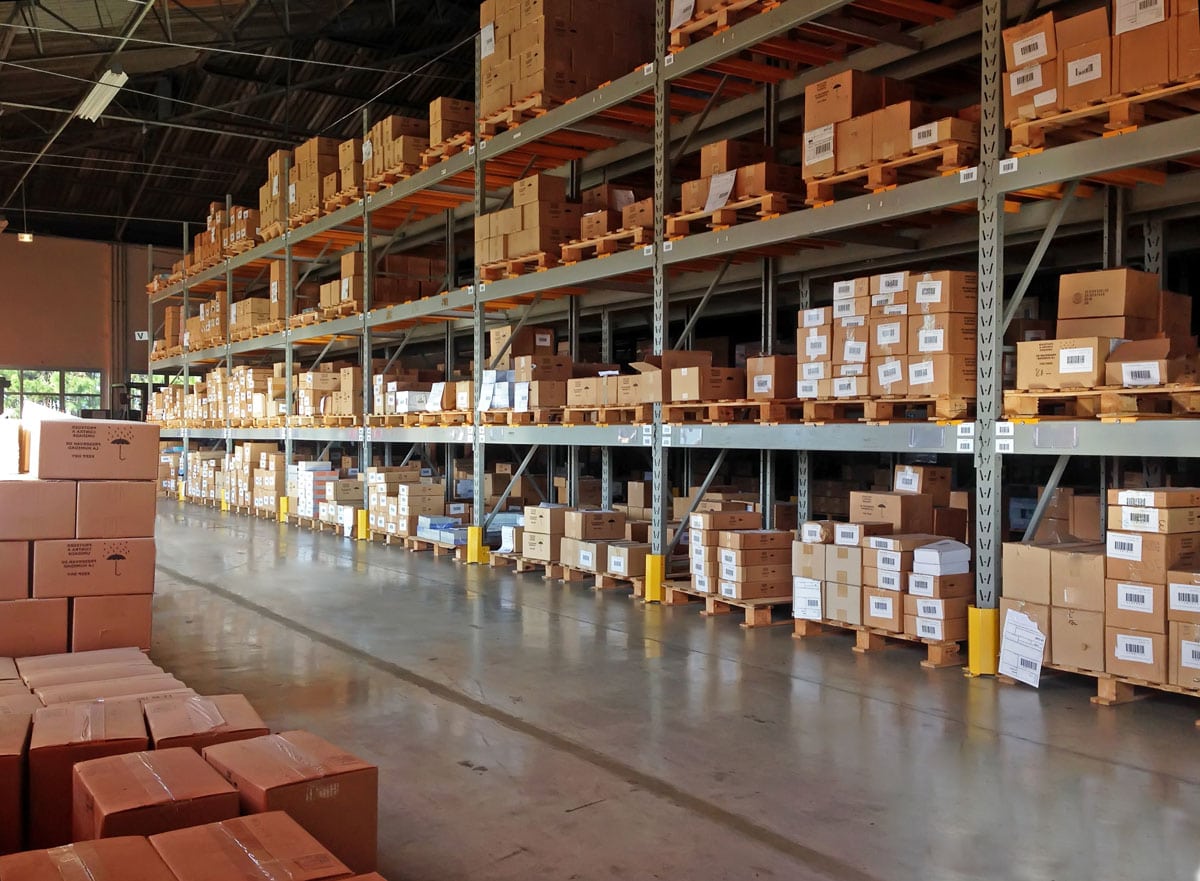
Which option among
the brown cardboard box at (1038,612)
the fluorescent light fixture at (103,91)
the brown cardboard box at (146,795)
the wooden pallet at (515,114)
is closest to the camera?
the brown cardboard box at (146,795)

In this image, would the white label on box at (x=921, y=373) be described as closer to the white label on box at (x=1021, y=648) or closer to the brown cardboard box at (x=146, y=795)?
the white label on box at (x=1021, y=648)

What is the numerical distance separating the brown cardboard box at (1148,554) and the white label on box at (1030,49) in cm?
268

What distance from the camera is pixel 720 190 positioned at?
803 cm

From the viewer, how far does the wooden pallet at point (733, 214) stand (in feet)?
25.2

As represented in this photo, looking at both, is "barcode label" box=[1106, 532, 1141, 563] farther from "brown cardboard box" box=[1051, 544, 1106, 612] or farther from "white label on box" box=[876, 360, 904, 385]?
"white label on box" box=[876, 360, 904, 385]

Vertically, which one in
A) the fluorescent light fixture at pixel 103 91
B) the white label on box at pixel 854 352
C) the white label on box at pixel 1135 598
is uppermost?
the fluorescent light fixture at pixel 103 91

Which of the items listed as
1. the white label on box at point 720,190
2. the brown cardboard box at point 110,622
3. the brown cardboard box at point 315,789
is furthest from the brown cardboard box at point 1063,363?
the brown cardboard box at point 110,622

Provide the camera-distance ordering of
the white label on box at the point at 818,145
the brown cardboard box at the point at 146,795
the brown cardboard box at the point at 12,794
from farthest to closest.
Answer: the white label on box at the point at 818,145
the brown cardboard box at the point at 12,794
the brown cardboard box at the point at 146,795

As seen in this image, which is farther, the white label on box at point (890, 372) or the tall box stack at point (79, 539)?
the white label on box at point (890, 372)

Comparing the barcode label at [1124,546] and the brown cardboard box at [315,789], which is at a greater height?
the barcode label at [1124,546]

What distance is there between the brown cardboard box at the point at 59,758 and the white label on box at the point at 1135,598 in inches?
181

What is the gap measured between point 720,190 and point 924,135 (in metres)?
1.96

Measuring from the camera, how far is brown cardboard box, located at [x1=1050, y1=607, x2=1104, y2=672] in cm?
539

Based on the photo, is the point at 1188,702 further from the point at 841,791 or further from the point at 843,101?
the point at 843,101
